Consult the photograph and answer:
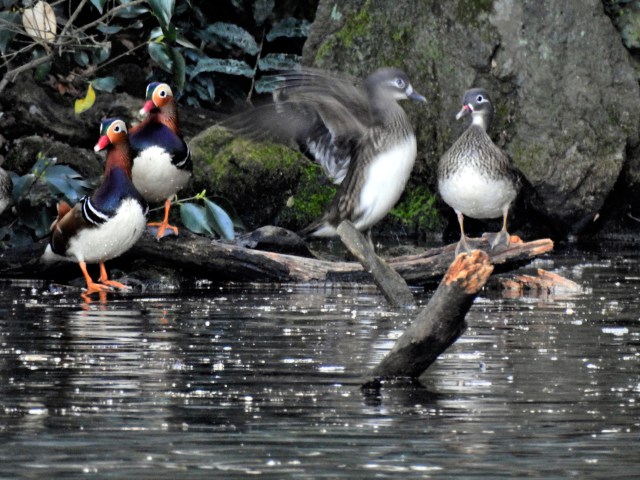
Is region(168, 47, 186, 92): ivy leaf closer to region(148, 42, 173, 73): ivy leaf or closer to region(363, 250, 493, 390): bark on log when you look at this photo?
region(148, 42, 173, 73): ivy leaf

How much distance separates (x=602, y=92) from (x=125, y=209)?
5936 mm

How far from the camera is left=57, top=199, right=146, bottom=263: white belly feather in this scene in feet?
30.8

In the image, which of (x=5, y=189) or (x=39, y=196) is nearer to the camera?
(x=5, y=189)

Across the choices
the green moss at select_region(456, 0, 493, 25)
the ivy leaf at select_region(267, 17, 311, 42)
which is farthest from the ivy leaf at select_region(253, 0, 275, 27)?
the green moss at select_region(456, 0, 493, 25)

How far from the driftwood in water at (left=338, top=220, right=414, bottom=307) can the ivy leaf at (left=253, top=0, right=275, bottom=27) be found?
7231mm

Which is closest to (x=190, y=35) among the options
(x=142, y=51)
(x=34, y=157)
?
(x=142, y=51)

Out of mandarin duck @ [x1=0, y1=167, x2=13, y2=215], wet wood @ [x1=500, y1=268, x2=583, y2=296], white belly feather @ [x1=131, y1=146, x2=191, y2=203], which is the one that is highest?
white belly feather @ [x1=131, y1=146, x2=191, y2=203]

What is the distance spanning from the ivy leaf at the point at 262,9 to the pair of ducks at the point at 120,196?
5.51m

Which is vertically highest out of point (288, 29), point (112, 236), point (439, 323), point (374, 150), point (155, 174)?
point (288, 29)

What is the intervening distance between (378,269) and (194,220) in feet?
5.50

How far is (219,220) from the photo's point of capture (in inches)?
399

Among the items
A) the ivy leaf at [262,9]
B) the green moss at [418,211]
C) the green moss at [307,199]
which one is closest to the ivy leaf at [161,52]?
the green moss at [307,199]

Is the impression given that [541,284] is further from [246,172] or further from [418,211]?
[246,172]

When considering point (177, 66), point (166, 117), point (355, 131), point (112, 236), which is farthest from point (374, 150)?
point (177, 66)
